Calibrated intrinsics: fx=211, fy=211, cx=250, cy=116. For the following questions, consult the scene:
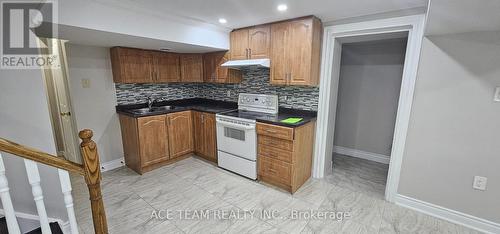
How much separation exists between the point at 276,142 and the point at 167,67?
227cm

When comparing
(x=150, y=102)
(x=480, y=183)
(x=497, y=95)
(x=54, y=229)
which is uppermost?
(x=497, y=95)

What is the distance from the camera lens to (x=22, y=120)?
1.72 metres

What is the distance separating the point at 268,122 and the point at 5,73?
2.37m

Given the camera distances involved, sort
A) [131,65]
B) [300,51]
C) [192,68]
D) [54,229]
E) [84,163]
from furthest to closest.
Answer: [192,68]
[131,65]
[300,51]
[54,229]
[84,163]

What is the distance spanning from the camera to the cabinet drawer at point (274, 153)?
8.32 ft

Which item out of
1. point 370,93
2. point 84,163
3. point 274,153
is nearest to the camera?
point 84,163

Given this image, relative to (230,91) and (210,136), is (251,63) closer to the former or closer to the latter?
(230,91)

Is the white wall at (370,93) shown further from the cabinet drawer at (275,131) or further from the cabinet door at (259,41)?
the cabinet drawer at (275,131)

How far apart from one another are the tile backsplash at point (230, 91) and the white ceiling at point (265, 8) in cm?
92

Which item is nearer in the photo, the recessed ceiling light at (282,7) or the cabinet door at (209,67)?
the recessed ceiling light at (282,7)

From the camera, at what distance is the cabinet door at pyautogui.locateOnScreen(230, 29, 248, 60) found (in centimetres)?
305

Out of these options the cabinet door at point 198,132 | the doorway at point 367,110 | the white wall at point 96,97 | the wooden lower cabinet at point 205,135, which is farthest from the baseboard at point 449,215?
the white wall at point 96,97

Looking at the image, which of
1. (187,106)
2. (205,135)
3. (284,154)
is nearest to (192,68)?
(187,106)

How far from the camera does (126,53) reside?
3.01 meters
